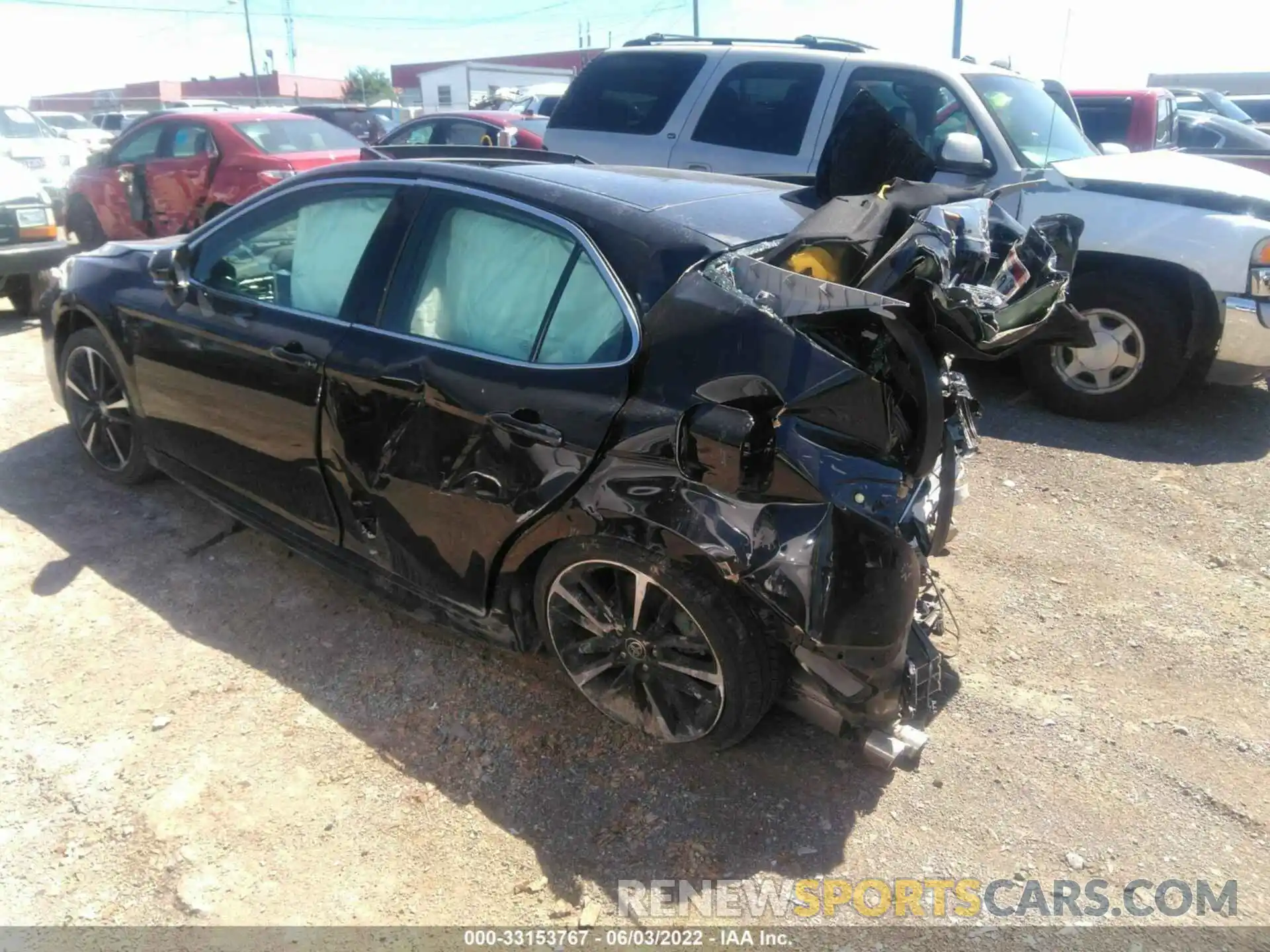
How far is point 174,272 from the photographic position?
12.5 ft

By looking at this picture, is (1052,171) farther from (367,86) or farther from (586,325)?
(367,86)

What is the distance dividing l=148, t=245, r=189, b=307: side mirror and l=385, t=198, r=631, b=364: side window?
1.22 meters

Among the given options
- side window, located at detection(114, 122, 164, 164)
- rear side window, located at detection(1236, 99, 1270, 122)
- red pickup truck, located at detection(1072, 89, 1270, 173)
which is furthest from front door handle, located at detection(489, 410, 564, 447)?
rear side window, located at detection(1236, 99, 1270, 122)

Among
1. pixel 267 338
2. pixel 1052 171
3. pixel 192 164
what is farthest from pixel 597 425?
pixel 192 164

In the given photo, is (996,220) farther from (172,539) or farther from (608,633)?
(172,539)

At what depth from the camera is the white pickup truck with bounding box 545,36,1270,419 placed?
17.2 ft

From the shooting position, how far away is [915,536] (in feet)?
8.34

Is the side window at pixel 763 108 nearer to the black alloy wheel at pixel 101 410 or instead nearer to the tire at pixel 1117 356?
the tire at pixel 1117 356

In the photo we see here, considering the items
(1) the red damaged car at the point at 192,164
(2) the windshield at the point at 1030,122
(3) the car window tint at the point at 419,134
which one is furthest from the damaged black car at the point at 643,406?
(3) the car window tint at the point at 419,134

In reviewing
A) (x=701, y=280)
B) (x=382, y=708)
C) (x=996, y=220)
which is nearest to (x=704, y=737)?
(x=382, y=708)

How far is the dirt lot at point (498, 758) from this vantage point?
8.29 feet

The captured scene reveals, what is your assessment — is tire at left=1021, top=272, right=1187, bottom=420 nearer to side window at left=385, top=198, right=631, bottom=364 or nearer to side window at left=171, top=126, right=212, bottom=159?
side window at left=385, top=198, right=631, bottom=364

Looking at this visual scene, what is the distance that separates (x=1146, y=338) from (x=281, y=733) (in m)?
5.07

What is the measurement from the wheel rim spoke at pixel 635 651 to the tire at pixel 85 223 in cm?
962
